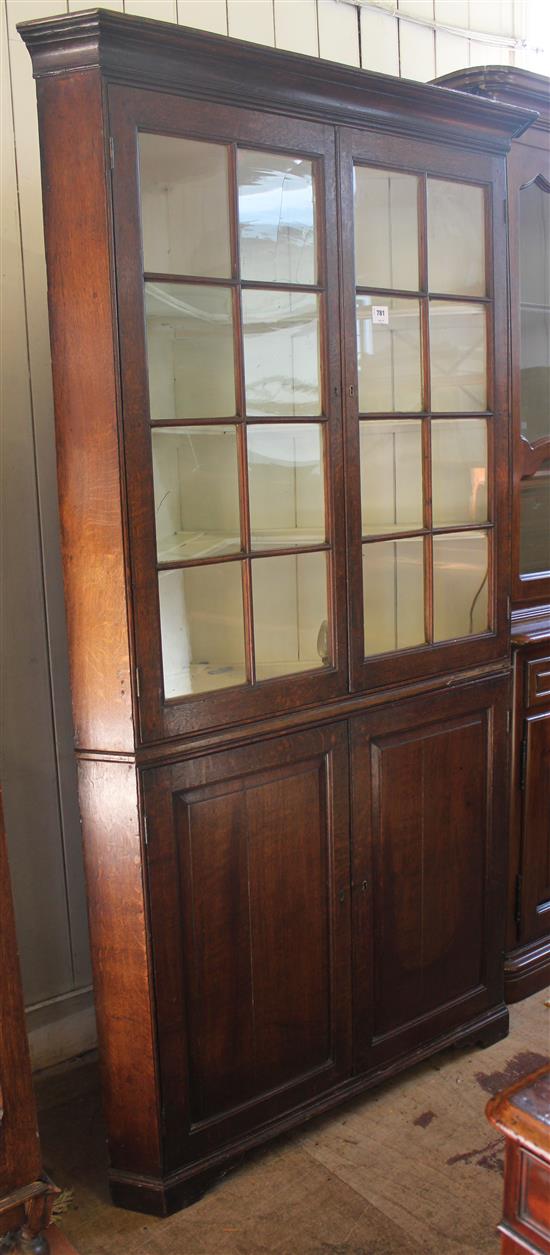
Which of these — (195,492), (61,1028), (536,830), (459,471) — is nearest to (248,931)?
(61,1028)

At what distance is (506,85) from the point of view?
234 centimetres

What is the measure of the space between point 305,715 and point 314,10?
70.3 inches

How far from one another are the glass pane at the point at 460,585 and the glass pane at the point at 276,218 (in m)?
0.67

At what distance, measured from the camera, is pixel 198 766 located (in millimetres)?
1864

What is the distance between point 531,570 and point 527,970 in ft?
3.43

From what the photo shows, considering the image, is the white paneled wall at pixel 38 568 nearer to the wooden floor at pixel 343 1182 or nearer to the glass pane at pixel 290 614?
the wooden floor at pixel 343 1182

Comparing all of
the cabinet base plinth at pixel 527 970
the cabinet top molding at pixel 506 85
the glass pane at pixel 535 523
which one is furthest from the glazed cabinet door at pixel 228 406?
the cabinet base plinth at pixel 527 970

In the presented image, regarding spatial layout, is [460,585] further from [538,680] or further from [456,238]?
[456,238]

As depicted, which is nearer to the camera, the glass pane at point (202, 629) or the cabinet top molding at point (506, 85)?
the glass pane at point (202, 629)

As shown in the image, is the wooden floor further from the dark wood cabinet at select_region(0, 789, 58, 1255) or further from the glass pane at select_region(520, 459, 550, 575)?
the glass pane at select_region(520, 459, 550, 575)

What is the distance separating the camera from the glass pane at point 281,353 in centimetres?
188

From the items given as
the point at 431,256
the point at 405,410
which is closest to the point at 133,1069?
the point at 405,410

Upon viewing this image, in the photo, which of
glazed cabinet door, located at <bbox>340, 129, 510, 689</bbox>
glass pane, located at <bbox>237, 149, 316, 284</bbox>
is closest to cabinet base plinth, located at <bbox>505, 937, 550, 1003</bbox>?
glazed cabinet door, located at <bbox>340, 129, 510, 689</bbox>

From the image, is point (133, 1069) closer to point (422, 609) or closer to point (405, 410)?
point (422, 609)
